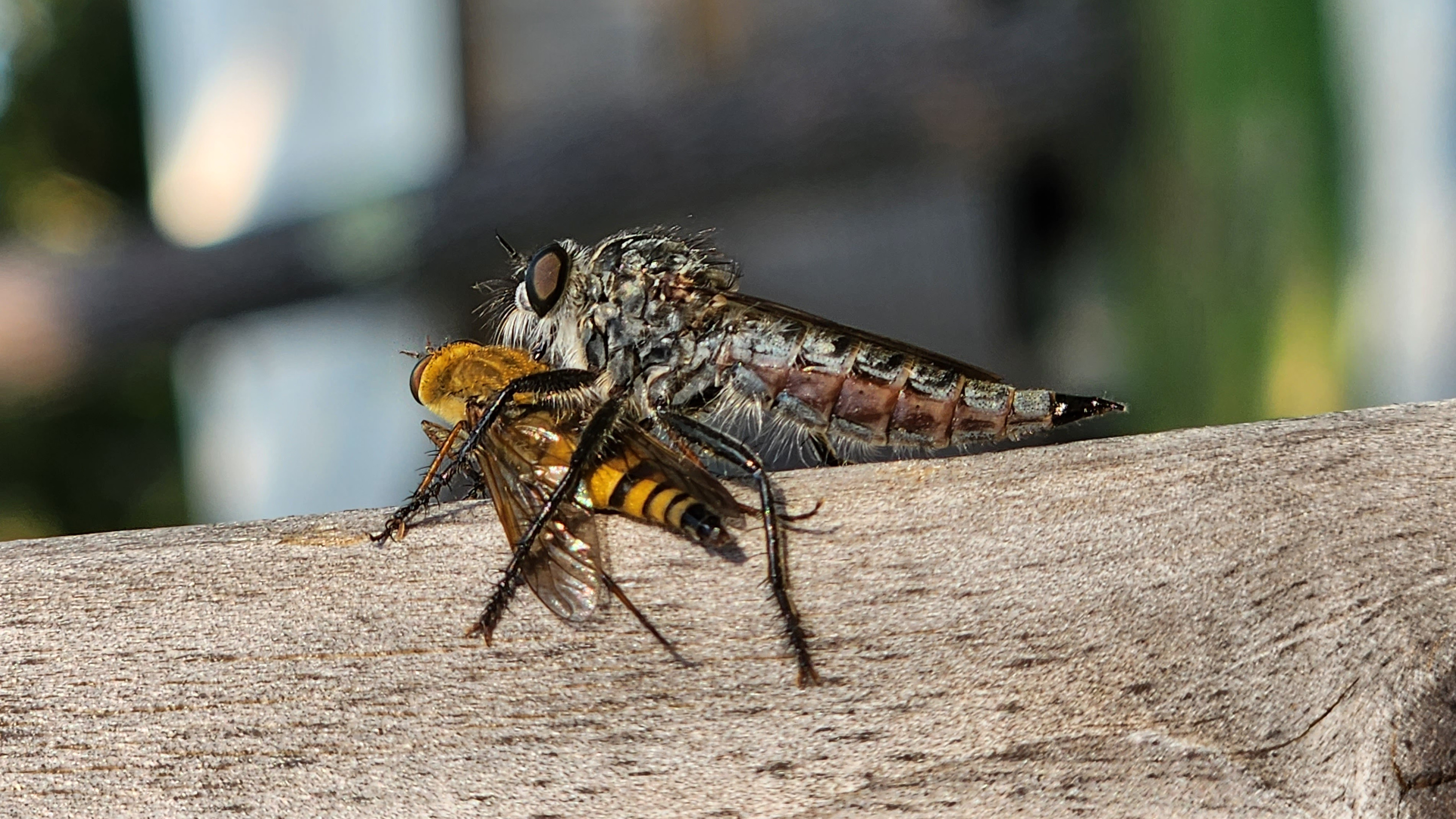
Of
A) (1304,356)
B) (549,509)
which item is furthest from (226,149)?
(549,509)

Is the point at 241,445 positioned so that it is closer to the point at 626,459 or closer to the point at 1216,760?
the point at 626,459

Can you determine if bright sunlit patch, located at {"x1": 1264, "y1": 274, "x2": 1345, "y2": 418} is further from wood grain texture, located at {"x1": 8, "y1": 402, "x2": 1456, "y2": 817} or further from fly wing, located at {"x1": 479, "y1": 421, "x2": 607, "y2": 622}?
wood grain texture, located at {"x1": 8, "y1": 402, "x2": 1456, "y2": 817}

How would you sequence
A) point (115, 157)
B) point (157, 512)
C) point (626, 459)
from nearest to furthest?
point (626, 459) < point (157, 512) < point (115, 157)

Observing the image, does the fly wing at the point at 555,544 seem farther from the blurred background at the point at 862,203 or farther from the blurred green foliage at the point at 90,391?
the blurred green foliage at the point at 90,391

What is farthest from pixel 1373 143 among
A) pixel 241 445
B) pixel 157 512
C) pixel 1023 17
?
pixel 157 512

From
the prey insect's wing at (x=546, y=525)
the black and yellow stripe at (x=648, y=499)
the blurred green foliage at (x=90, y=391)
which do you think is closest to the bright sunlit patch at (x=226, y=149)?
the blurred green foliage at (x=90, y=391)
